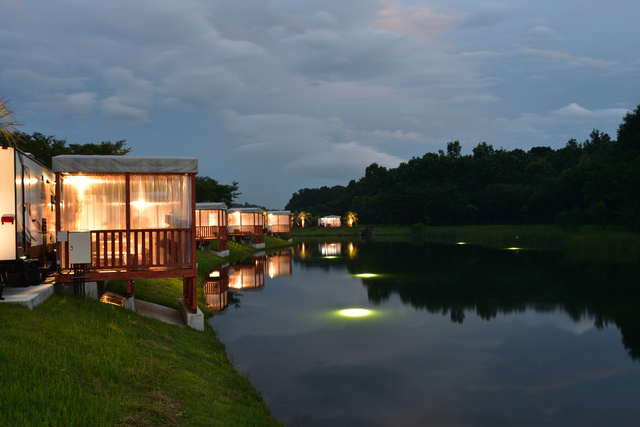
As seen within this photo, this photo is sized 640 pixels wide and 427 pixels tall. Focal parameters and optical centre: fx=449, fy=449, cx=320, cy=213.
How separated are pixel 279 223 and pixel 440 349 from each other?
4457 centimetres

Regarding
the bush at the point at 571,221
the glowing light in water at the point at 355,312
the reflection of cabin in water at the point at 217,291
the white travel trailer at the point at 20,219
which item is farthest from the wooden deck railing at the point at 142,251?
the bush at the point at 571,221

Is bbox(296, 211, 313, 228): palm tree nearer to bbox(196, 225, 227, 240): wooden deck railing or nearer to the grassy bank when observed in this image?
bbox(196, 225, 227, 240): wooden deck railing

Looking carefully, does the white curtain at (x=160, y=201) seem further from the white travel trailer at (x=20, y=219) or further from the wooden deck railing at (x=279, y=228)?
the wooden deck railing at (x=279, y=228)

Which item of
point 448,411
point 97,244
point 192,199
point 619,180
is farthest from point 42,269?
point 619,180

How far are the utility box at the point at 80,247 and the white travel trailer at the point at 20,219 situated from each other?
2.95ft

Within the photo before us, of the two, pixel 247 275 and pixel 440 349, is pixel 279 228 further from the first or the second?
pixel 440 349

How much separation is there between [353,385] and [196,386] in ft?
9.26

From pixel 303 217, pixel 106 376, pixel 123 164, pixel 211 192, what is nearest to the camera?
pixel 106 376

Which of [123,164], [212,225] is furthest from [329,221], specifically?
[123,164]

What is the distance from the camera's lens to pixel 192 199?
9.89 m

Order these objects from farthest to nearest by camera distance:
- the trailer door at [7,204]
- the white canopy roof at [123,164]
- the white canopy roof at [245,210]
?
the white canopy roof at [245,210] < the white canopy roof at [123,164] < the trailer door at [7,204]

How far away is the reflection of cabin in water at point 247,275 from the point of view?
18.8m

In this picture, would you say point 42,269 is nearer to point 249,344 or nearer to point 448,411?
point 249,344

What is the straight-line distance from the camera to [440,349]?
9820 mm
